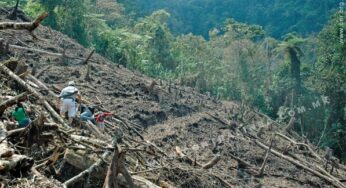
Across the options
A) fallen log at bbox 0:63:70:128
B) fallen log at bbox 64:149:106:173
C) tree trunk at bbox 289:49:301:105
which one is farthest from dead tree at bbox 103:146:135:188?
tree trunk at bbox 289:49:301:105

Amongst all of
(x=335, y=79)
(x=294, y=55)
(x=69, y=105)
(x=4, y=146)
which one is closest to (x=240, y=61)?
(x=294, y=55)

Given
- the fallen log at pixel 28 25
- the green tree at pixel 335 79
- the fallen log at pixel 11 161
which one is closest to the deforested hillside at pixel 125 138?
the fallen log at pixel 11 161

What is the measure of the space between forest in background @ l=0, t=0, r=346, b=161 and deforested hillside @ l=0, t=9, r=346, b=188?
420 centimetres

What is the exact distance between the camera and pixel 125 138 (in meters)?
10.1

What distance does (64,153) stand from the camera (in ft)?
21.9

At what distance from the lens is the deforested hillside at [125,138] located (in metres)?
6.28

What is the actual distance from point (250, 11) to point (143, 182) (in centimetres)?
6260

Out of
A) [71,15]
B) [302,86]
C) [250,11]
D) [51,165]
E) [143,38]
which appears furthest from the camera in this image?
[250,11]

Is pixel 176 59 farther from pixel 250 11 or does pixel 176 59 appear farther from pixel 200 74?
pixel 250 11

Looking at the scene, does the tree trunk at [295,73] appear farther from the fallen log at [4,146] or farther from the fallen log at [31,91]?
the fallen log at [4,146]

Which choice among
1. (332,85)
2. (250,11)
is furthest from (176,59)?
(250,11)

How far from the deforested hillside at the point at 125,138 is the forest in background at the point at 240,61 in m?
4.20

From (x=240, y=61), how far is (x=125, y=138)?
959 inches

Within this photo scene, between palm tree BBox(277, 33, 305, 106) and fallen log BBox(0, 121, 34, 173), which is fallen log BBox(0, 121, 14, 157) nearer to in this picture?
fallen log BBox(0, 121, 34, 173)
